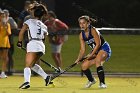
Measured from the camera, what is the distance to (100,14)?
3800 centimetres

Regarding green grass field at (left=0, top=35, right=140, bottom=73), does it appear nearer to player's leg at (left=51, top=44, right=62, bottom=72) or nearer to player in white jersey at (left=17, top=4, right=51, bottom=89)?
Result: player's leg at (left=51, top=44, right=62, bottom=72)

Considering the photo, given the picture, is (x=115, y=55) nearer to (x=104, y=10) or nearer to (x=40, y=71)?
(x=40, y=71)

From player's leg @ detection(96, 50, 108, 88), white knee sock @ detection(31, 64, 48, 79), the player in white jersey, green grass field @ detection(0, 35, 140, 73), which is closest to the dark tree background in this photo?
green grass field @ detection(0, 35, 140, 73)

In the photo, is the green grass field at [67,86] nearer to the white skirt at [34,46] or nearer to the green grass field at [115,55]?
the white skirt at [34,46]

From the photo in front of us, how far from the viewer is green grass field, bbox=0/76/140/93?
1337cm

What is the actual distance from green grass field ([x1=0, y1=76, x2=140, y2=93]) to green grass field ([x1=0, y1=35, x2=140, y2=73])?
3.38ft

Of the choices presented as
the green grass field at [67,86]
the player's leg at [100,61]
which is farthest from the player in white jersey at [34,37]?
the player's leg at [100,61]

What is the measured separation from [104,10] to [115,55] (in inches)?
757

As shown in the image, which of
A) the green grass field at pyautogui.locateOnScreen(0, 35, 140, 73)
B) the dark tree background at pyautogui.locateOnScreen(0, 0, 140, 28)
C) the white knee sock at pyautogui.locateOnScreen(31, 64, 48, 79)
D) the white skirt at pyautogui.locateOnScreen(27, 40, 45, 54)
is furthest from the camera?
the dark tree background at pyautogui.locateOnScreen(0, 0, 140, 28)

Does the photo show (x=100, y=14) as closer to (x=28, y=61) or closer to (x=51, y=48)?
(x=51, y=48)

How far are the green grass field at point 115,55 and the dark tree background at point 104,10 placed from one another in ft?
47.8

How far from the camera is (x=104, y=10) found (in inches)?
1508

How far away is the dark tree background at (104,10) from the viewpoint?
35.3 m

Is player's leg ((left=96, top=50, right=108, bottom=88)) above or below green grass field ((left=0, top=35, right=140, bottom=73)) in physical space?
above
